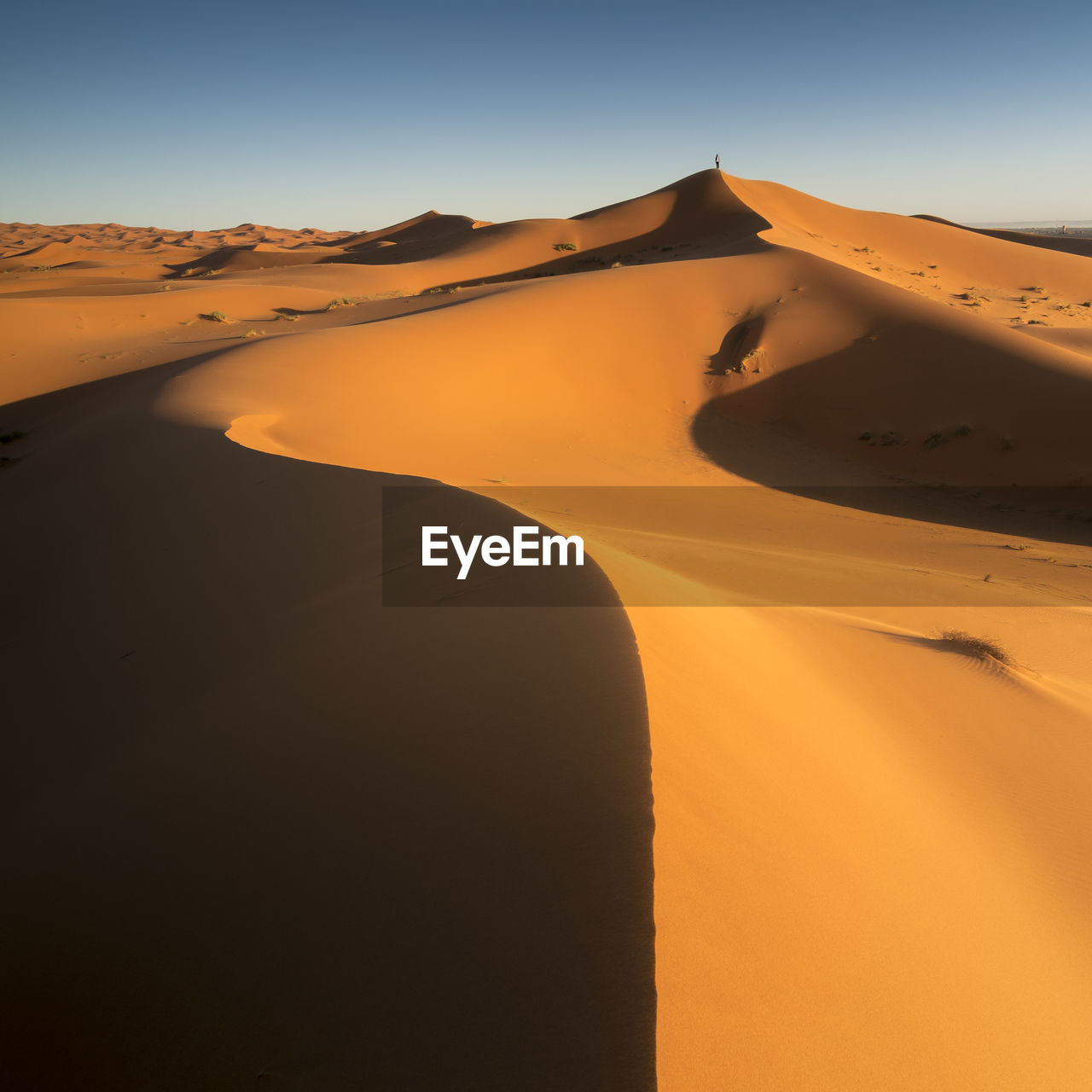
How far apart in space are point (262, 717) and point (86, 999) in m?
1.28

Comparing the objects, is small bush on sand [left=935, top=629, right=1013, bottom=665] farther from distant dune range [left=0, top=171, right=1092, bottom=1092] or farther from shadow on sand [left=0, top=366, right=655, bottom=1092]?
shadow on sand [left=0, top=366, right=655, bottom=1092]

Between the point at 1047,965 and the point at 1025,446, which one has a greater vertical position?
the point at 1025,446

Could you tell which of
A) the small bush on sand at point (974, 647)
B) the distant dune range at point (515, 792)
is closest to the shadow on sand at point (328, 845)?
the distant dune range at point (515, 792)

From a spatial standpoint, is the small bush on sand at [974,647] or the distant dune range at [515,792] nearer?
the distant dune range at [515,792]

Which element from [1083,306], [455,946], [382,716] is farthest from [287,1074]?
[1083,306]

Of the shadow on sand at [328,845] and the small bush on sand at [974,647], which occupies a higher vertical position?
the shadow on sand at [328,845]

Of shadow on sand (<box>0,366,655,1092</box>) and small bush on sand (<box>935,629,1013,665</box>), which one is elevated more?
shadow on sand (<box>0,366,655,1092</box>)

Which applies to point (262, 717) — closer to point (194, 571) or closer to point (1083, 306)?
point (194, 571)

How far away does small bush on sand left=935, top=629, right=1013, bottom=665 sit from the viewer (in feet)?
16.6

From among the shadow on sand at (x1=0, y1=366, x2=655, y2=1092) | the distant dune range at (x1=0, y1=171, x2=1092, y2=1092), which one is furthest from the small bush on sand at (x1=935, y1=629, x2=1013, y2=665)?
the shadow on sand at (x1=0, y1=366, x2=655, y2=1092)

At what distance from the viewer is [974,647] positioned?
16.9 ft

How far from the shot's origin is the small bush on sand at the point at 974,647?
5.07 metres

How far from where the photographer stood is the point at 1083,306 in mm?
28281

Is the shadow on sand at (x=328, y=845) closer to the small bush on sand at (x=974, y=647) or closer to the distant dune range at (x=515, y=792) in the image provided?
the distant dune range at (x=515, y=792)
